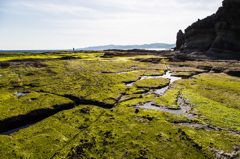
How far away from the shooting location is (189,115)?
49.0ft

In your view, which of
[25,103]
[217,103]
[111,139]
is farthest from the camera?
[217,103]

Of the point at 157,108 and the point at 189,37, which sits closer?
the point at 157,108

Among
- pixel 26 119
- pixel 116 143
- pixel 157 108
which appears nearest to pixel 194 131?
pixel 157 108

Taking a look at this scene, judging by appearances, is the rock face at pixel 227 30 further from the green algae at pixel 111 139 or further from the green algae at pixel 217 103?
the green algae at pixel 111 139

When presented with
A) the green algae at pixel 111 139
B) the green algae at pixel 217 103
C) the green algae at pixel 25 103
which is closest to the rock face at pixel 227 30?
the green algae at pixel 217 103

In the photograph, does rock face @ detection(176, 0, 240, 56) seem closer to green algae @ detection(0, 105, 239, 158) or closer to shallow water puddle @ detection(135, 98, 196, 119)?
shallow water puddle @ detection(135, 98, 196, 119)

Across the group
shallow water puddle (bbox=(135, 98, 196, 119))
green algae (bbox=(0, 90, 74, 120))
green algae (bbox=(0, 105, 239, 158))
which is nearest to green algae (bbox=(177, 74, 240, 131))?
shallow water puddle (bbox=(135, 98, 196, 119))

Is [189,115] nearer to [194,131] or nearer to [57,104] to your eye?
[194,131]

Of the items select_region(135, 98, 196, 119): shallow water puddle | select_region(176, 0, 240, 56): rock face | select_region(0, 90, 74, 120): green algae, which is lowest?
select_region(135, 98, 196, 119): shallow water puddle

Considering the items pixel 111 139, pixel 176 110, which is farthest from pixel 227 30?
pixel 111 139

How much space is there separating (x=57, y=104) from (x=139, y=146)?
11.6m

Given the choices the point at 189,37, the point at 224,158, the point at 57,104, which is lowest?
the point at 224,158

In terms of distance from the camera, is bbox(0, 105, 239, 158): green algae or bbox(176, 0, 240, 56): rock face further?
bbox(176, 0, 240, 56): rock face

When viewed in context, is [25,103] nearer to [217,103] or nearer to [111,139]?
[111,139]
